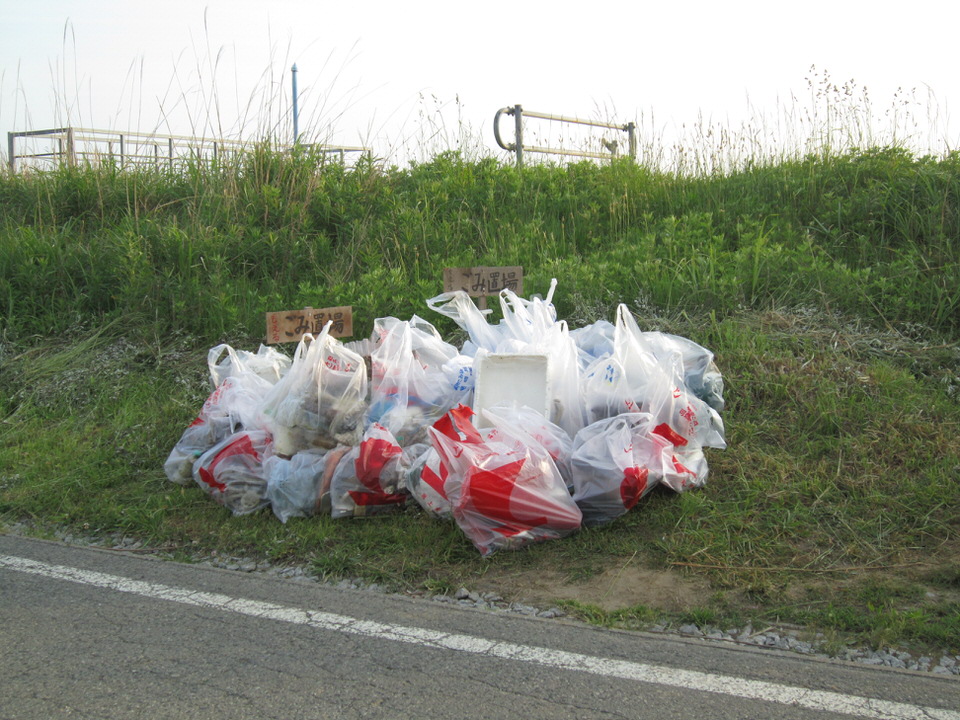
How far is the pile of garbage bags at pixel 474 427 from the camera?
407 centimetres

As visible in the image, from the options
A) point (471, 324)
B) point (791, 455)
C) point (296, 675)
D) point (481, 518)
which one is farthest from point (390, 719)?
point (471, 324)

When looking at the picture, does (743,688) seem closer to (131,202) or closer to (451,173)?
(451,173)

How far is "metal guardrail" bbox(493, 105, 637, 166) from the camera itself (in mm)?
9211

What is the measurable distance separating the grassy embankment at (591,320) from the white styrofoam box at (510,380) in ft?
3.16

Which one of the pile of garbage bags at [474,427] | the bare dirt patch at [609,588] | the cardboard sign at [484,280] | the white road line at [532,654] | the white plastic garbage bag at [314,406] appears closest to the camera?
the white road line at [532,654]

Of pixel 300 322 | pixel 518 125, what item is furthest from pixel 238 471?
pixel 518 125

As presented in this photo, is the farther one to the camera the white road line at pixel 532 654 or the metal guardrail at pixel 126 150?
the metal guardrail at pixel 126 150

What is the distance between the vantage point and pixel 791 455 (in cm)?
458

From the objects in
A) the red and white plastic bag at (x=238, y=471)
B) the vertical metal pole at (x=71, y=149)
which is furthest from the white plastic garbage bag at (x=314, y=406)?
the vertical metal pole at (x=71, y=149)

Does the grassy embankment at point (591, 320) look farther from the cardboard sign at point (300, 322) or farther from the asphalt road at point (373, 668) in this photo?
the cardboard sign at point (300, 322)

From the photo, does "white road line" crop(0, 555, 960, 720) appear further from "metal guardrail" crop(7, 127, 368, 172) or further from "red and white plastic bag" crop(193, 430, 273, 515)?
"metal guardrail" crop(7, 127, 368, 172)

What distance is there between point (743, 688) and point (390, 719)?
1.15 meters

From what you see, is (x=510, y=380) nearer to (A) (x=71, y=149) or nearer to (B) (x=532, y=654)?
(B) (x=532, y=654)

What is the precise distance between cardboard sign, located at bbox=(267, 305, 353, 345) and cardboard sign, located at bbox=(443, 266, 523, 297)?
792mm
